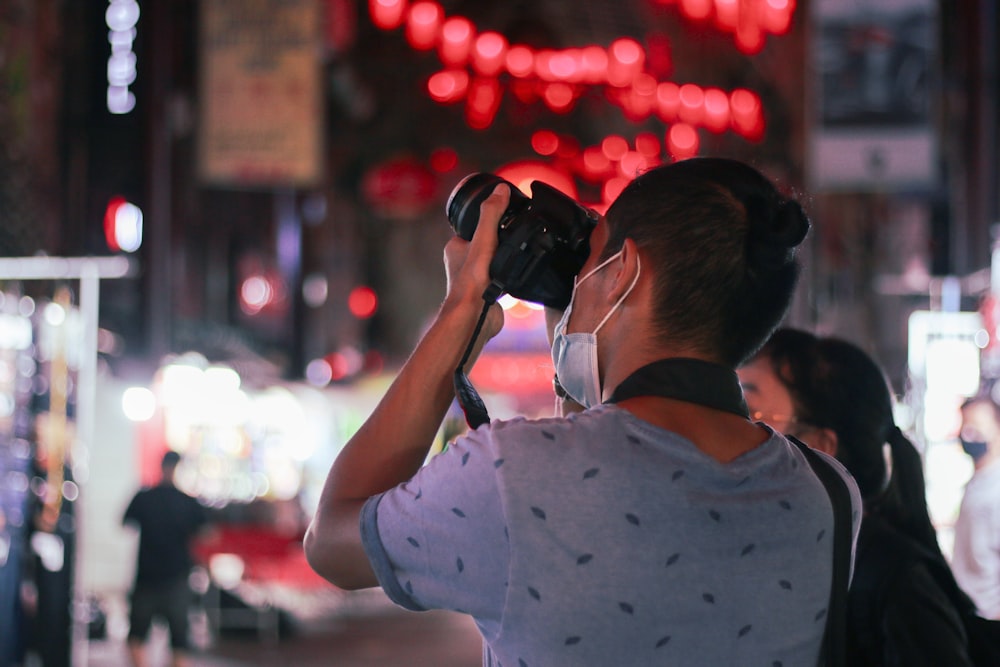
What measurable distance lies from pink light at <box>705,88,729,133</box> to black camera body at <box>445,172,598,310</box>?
1027 cm

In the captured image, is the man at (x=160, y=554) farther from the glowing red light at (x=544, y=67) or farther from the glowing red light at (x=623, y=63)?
the glowing red light at (x=623, y=63)

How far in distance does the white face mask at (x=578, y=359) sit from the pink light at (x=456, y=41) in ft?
31.9

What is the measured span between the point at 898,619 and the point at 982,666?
0.17 metres

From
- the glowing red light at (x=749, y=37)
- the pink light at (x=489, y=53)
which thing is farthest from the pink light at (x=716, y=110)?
the glowing red light at (x=749, y=37)

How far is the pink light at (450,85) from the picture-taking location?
39.4ft

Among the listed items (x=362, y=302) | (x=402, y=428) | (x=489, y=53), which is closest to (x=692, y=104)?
(x=489, y=53)

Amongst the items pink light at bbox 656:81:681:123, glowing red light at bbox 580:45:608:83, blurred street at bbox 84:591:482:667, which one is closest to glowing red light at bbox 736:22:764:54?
pink light at bbox 656:81:681:123

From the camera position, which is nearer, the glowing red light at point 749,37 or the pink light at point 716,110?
the glowing red light at point 749,37

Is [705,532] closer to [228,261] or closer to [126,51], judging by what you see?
[126,51]

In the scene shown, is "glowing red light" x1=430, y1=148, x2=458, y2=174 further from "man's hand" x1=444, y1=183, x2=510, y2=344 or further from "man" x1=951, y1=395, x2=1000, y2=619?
"man's hand" x1=444, y1=183, x2=510, y2=344

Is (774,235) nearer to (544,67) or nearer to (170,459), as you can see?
(170,459)

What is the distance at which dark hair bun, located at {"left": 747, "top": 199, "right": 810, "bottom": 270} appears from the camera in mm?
1541

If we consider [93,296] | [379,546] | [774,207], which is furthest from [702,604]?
[93,296]

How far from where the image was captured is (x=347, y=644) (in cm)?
1054
